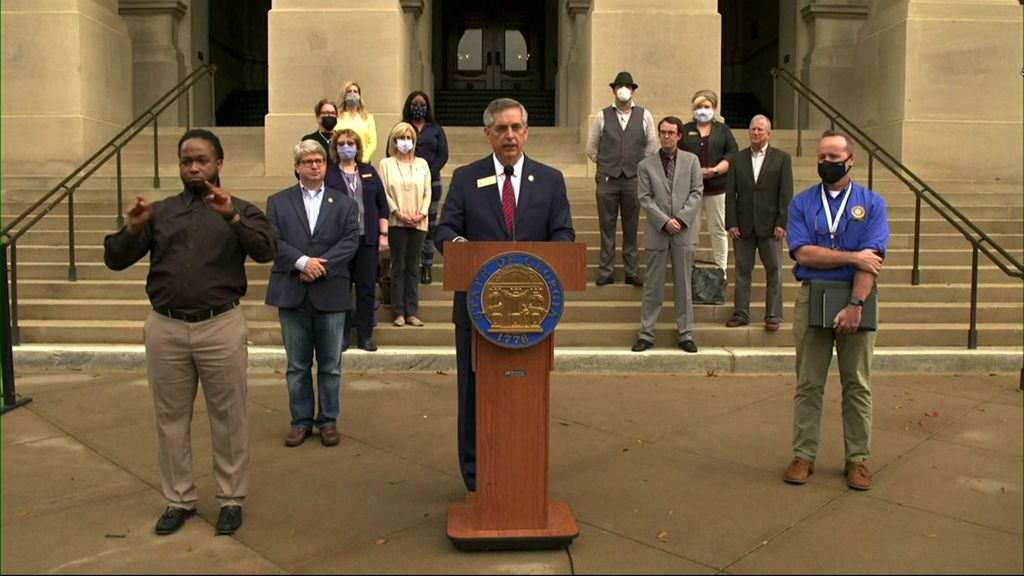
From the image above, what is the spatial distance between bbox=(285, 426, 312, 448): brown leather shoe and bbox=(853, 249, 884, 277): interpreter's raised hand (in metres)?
3.71

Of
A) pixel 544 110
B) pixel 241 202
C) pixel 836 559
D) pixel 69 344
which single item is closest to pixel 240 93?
pixel 544 110

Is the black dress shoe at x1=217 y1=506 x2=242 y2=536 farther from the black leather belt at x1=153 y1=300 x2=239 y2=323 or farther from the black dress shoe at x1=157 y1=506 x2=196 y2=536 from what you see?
the black leather belt at x1=153 y1=300 x2=239 y2=323

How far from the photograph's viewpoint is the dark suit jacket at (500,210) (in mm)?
4391

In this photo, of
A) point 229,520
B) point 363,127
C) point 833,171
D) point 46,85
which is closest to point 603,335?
point 363,127

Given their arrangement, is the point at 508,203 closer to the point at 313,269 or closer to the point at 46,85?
the point at 313,269

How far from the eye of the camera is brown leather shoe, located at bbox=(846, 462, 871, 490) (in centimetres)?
495

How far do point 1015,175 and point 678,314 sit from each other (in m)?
8.22

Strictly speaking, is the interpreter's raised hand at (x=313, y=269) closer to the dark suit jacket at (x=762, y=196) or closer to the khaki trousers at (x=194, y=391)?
the khaki trousers at (x=194, y=391)

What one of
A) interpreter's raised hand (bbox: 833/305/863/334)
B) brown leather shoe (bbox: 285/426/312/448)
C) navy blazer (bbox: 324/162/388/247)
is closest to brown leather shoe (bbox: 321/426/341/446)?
brown leather shoe (bbox: 285/426/312/448)

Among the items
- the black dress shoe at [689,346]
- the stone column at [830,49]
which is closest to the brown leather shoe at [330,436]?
the black dress shoe at [689,346]

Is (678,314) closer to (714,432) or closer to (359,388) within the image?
(714,432)

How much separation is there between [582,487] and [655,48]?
9.37 meters

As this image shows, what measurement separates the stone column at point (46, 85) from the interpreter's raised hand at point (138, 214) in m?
10.5

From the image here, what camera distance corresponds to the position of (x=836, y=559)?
399cm
